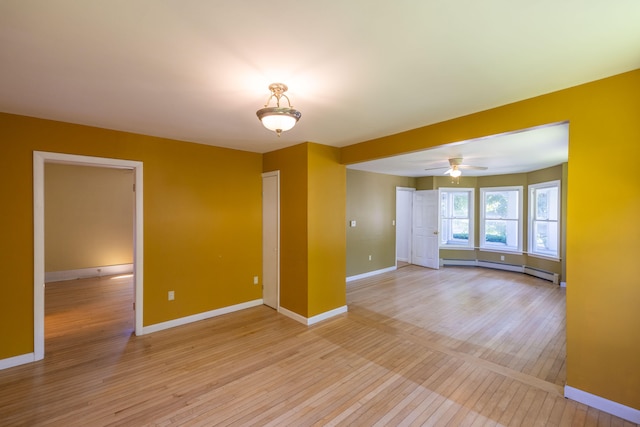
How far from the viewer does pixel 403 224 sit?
8227 mm

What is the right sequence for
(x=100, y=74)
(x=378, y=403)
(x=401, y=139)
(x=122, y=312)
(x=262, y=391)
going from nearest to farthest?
(x=100, y=74)
(x=378, y=403)
(x=262, y=391)
(x=401, y=139)
(x=122, y=312)

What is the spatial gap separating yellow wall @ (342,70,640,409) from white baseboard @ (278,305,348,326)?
2.65 meters

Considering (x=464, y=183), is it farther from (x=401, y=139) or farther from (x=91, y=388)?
(x=91, y=388)

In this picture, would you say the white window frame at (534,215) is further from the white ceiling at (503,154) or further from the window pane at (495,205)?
the window pane at (495,205)

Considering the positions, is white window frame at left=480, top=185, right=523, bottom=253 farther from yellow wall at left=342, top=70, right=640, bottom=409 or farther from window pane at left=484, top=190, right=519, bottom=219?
yellow wall at left=342, top=70, right=640, bottom=409

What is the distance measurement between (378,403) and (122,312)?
411 cm

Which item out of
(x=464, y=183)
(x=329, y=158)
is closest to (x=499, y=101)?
(x=329, y=158)

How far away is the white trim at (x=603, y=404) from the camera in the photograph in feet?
6.63

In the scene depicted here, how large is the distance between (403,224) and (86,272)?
8269 millimetres

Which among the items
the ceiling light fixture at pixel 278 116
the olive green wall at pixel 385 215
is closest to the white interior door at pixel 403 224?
the olive green wall at pixel 385 215

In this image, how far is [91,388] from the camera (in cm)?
246

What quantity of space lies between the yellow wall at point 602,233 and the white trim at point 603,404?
4 cm

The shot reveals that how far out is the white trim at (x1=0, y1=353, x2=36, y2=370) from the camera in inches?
108

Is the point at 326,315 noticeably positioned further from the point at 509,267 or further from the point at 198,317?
the point at 509,267
